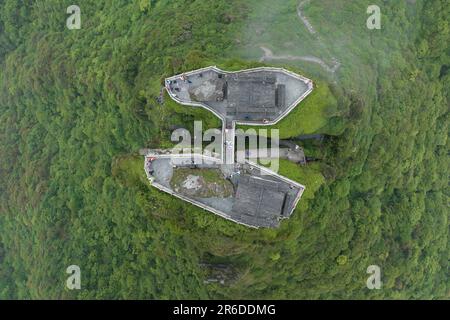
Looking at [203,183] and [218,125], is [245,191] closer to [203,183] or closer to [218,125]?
[203,183]

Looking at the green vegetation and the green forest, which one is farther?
the green forest

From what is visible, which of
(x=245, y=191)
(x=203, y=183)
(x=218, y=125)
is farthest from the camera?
(x=218, y=125)

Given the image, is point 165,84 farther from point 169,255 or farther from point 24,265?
point 24,265

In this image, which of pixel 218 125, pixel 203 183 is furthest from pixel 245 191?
pixel 218 125

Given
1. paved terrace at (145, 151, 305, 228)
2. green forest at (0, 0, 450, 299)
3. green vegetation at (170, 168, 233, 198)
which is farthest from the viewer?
green forest at (0, 0, 450, 299)

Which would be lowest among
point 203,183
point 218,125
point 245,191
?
point 245,191

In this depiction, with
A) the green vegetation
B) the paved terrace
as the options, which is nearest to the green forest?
the paved terrace

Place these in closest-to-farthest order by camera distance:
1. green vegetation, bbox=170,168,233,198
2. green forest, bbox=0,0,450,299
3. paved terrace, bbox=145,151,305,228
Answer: paved terrace, bbox=145,151,305,228
green vegetation, bbox=170,168,233,198
green forest, bbox=0,0,450,299

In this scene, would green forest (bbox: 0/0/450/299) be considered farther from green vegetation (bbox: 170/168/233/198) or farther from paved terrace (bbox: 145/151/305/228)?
green vegetation (bbox: 170/168/233/198)
